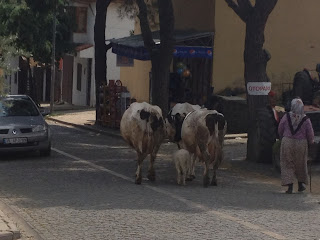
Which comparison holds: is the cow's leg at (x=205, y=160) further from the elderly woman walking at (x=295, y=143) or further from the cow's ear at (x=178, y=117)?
the elderly woman walking at (x=295, y=143)

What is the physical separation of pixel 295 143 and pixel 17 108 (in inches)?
362

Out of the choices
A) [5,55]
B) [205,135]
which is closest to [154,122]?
[205,135]

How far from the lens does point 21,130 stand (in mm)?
20188

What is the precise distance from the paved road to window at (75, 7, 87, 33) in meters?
28.5

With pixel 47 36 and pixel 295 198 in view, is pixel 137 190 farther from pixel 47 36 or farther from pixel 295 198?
pixel 47 36

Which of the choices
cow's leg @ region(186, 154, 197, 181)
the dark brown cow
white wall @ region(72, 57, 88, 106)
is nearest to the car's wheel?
cow's leg @ region(186, 154, 197, 181)

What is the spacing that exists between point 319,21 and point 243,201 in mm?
19737

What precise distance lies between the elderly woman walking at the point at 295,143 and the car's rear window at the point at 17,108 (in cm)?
863

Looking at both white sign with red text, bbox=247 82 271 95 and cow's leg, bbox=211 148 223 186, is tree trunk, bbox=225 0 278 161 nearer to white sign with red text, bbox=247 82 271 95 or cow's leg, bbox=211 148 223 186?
white sign with red text, bbox=247 82 271 95

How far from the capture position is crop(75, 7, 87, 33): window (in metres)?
47.5

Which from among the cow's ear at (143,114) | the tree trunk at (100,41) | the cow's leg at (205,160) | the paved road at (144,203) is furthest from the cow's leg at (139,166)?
the tree trunk at (100,41)

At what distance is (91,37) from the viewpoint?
4794 centimetres

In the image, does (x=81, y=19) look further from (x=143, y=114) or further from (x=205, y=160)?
(x=205, y=160)

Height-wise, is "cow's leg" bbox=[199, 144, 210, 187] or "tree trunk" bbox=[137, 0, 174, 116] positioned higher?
"tree trunk" bbox=[137, 0, 174, 116]
